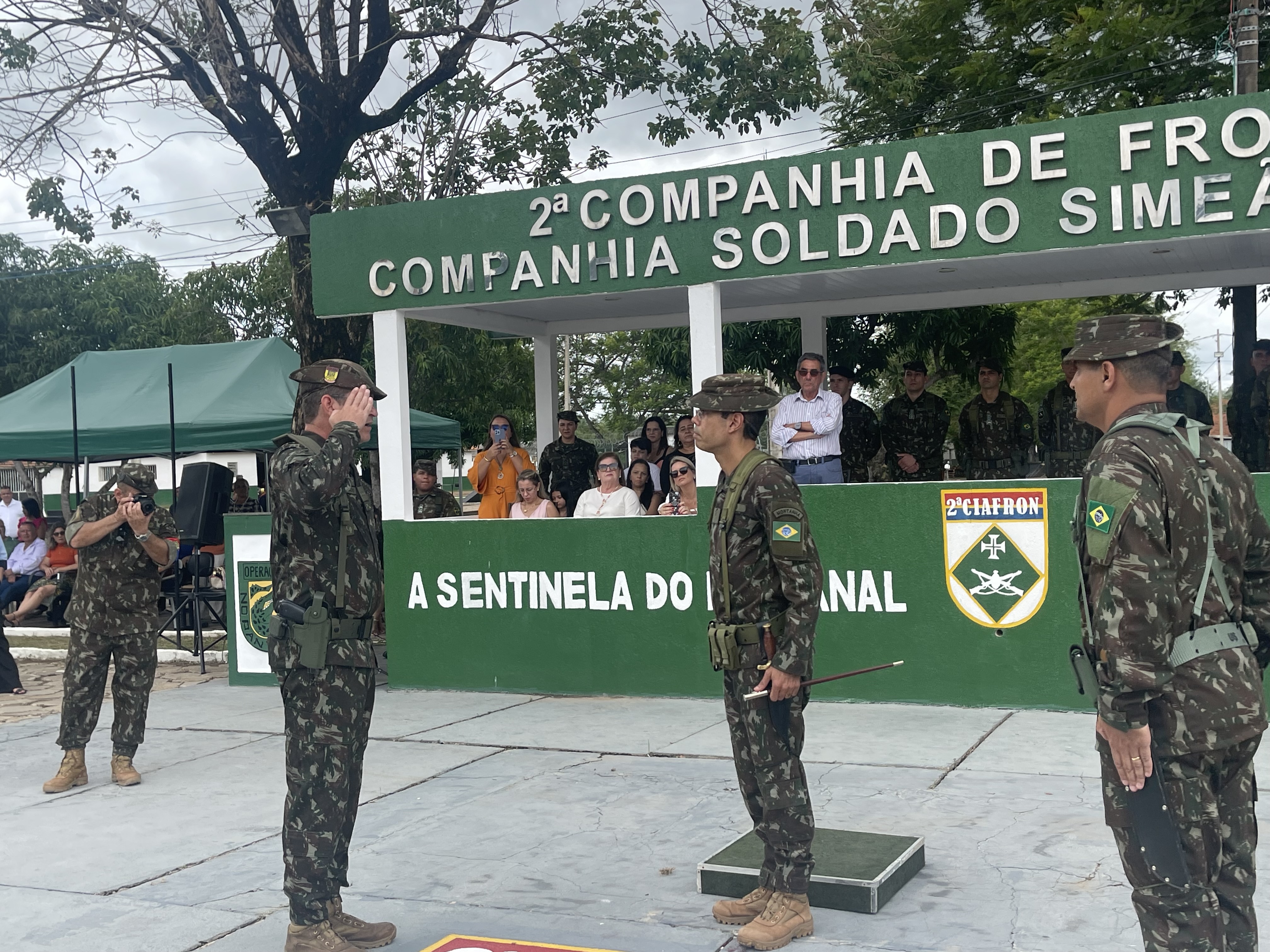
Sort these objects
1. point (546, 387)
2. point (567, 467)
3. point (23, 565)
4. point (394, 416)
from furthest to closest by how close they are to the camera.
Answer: point (23, 565) → point (546, 387) → point (567, 467) → point (394, 416)

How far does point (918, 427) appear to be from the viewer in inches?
402

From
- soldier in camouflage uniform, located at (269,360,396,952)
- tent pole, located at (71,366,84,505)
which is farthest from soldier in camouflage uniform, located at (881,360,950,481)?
tent pole, located at (71,366,84,505)

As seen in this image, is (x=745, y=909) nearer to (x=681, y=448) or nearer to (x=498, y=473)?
(x=681, y=448)

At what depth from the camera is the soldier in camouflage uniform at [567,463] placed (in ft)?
36.6

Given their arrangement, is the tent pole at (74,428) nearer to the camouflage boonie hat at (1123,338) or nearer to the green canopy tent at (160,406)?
the green canopy tent at (160,406)

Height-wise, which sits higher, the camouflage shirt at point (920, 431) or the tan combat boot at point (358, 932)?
the camouflage shirt at point (920, 431)

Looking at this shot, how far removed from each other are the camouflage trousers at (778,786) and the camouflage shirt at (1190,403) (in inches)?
224

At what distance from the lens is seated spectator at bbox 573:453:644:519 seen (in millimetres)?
9156

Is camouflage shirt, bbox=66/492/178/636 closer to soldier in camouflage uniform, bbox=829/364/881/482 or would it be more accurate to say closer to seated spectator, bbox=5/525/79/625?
soldier in camouflage uniform, bbox=829/364/881/482

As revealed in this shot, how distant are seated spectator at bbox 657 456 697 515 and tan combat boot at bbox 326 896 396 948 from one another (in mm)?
4752

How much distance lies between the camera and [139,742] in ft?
23.6

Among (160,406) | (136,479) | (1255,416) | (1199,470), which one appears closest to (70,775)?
(136,479)

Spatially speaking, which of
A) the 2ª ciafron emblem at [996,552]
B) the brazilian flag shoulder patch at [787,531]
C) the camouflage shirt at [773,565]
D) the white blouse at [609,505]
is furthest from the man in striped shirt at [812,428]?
the brazilian flag shoulder patch at [787,531]

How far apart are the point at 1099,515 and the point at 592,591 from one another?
609cm
